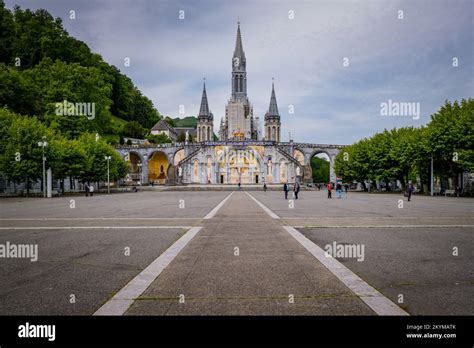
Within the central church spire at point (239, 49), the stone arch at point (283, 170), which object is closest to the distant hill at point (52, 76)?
the central church spire at point (239, 49)

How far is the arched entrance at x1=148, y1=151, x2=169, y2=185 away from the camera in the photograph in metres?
106

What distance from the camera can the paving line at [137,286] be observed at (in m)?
4.36

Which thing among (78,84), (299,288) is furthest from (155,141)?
(299,288)

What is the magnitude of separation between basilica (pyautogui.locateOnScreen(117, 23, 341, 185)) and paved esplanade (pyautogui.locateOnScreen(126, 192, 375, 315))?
249ft

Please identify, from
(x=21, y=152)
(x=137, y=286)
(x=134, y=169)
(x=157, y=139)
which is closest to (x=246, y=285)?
(x=137, y=286)

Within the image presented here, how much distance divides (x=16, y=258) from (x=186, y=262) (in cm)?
389

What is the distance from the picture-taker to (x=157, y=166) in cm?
10825

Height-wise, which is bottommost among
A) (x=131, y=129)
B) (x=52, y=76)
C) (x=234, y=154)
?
(x=234, y=154)

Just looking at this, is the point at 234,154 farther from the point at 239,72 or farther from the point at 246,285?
the point at 246,285

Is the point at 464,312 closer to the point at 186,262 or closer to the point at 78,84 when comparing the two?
the point at 186,262

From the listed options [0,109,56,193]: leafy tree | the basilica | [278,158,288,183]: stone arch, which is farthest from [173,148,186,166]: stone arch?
→ [0,109,56,193]: leafy tree

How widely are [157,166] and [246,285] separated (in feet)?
348

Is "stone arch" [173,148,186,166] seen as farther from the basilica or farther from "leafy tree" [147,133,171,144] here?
"leafy tree" [147,133,171,144]
